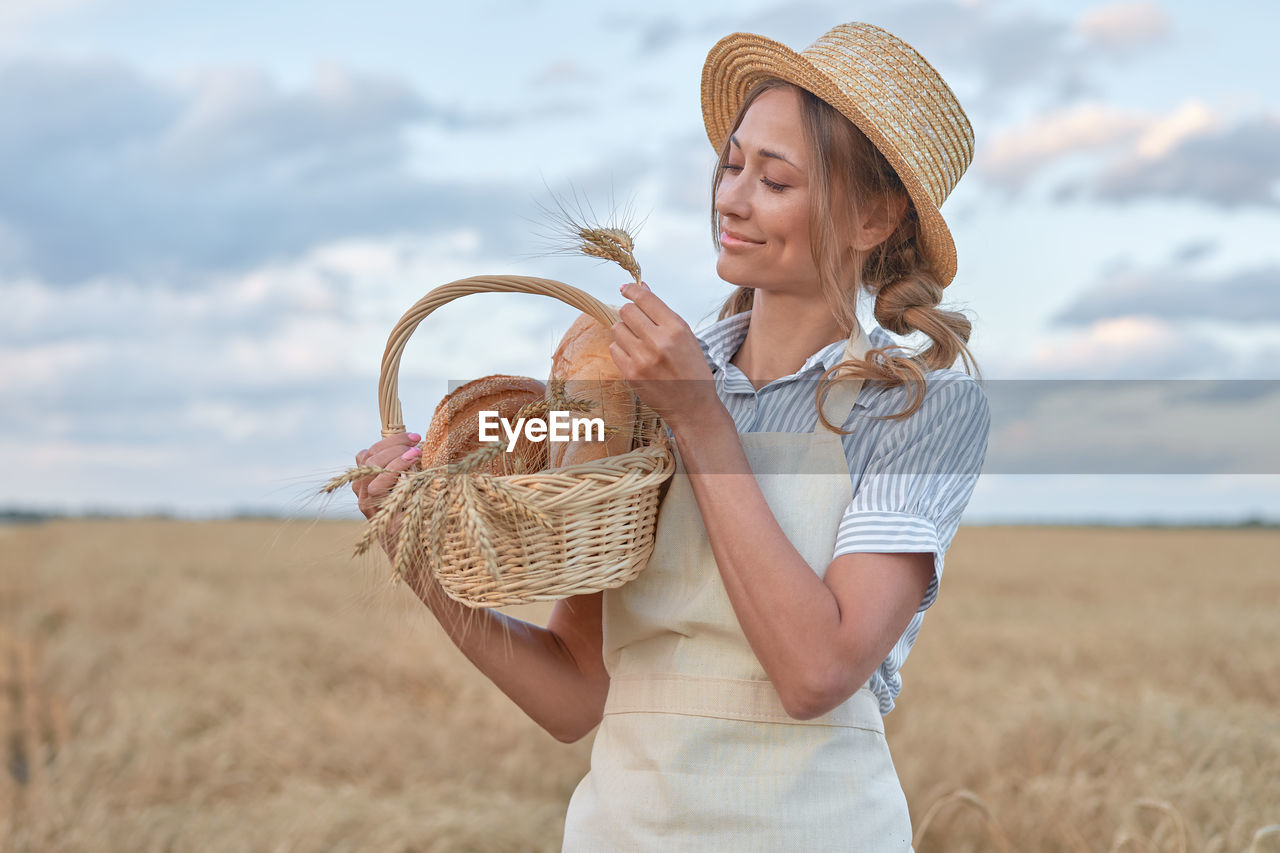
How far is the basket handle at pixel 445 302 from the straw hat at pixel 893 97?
512mm

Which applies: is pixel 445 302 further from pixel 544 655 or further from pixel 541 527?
pixel 544 655

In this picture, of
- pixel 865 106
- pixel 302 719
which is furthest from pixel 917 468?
pixel 302 719

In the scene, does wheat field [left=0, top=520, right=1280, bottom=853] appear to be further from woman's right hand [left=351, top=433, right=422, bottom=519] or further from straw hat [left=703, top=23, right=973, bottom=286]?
straw hat [left=703, top=23, right=973, bottom=286]

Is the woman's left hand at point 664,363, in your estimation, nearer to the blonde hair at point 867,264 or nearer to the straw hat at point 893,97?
the blonde hair at point 867,264

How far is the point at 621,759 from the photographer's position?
5.50ft

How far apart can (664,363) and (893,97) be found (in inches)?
26.5

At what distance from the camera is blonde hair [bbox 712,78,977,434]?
1.66 m

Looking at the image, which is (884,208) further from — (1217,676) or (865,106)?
(1217,676)

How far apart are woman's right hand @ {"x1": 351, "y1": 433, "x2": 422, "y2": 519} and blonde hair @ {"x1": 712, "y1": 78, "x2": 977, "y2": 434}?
667mm

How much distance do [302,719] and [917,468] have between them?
508cm

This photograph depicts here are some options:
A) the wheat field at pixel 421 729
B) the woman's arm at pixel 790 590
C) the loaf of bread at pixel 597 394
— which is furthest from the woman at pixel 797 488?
the wheat field at pixel 421 729

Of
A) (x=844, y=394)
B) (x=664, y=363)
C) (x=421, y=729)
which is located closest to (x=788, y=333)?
(x=844, y=394)

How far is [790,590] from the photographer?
4.72 feet

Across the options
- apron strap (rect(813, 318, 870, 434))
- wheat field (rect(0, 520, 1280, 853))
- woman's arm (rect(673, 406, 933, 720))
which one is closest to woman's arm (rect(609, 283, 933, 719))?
woman's arm (rect(673, 406, 933, 720))
